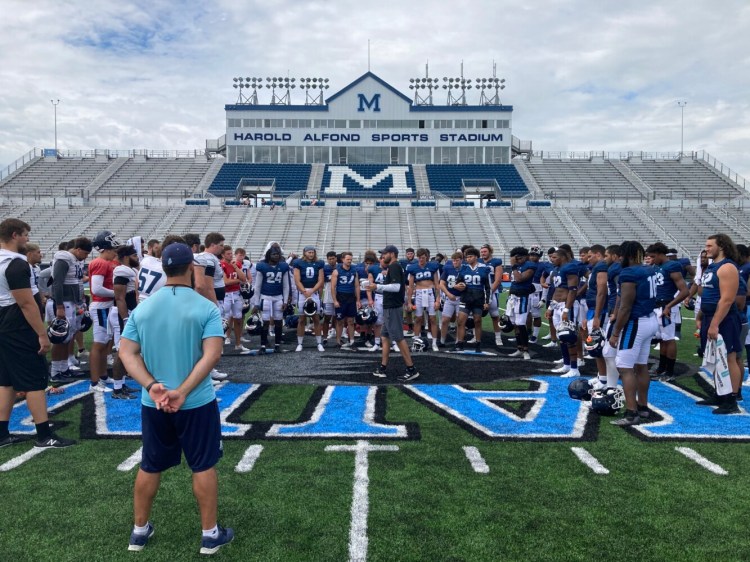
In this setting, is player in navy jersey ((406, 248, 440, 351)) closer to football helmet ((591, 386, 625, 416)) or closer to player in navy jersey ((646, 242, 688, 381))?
player in navy jersey ((646, 242, 688, 381))

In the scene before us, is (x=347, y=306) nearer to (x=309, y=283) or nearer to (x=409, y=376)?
(x=309, y=283)

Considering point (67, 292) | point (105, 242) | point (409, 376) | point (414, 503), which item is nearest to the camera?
point (414, 503)

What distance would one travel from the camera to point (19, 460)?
4.76 metres

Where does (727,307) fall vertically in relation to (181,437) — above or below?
above

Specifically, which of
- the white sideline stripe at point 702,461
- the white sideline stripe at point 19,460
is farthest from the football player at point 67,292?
the white sideline stripe at point 702,461

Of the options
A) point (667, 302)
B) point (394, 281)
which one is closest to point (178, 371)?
point (394, 281)

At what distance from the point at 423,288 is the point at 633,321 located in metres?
6.08

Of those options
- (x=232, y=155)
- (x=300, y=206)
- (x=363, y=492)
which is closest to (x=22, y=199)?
(x=232, y=155)

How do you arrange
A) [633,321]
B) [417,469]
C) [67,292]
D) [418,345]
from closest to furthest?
[417,469] → [633,321] → [67,292] → [418,345]

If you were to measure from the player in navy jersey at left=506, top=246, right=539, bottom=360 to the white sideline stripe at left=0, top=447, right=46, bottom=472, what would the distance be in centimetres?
761

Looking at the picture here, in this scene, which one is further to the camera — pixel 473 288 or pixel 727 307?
pixel 473 288

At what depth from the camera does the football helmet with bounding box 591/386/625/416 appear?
19.4ft

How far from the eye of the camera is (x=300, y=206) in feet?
131

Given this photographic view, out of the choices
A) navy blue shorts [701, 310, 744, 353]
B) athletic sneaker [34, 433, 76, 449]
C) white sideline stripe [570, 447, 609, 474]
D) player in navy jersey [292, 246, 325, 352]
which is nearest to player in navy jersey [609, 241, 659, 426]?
white sideline stripe [570, 447, 609, 474]
